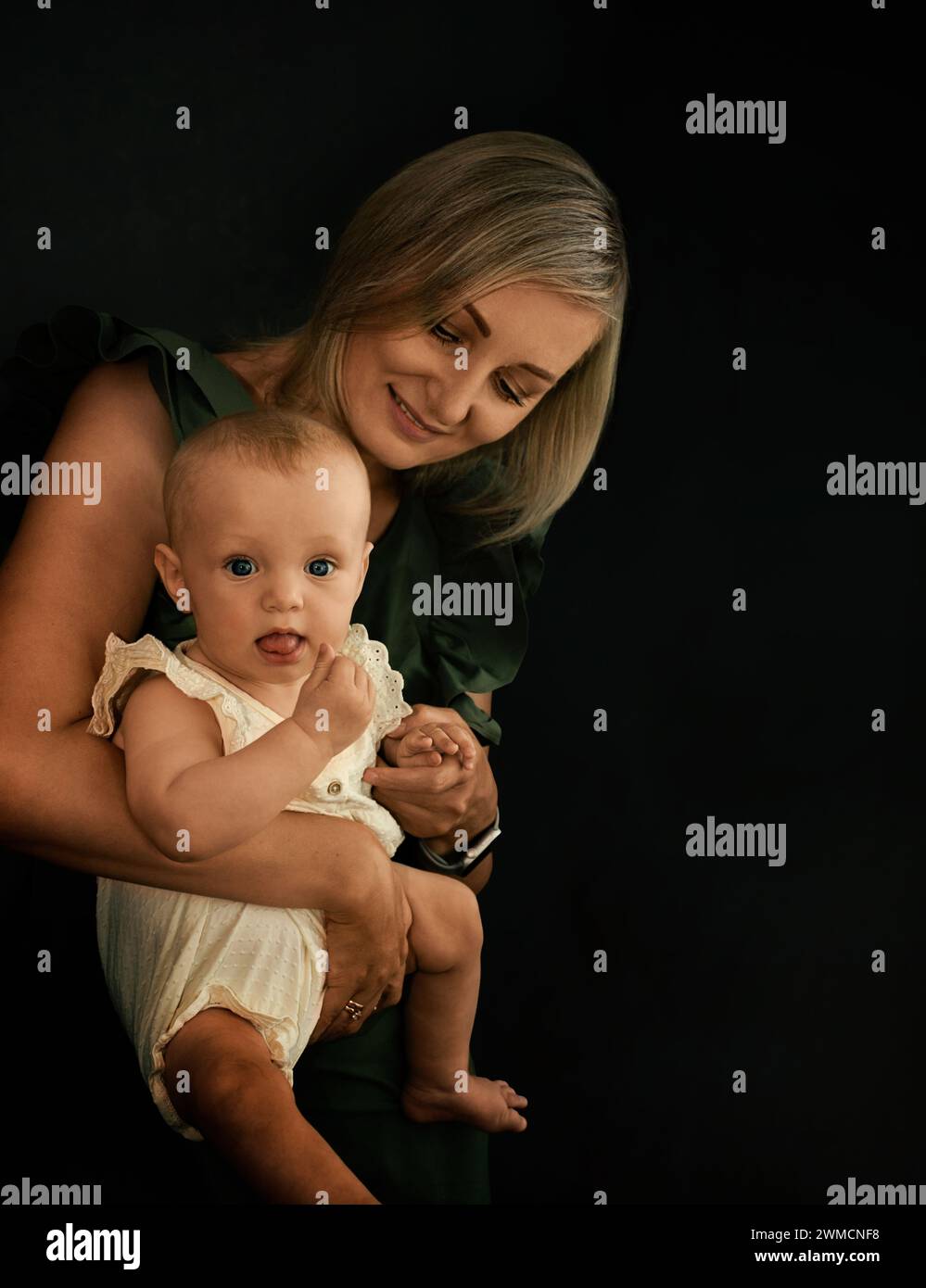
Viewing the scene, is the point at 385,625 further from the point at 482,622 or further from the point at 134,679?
the point at 134,679

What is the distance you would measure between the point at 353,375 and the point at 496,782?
1.82 feet

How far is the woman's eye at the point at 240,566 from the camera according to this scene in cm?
145

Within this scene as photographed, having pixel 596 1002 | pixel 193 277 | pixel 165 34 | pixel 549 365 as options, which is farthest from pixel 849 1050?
pixel 165 34

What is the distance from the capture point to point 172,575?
1.48m

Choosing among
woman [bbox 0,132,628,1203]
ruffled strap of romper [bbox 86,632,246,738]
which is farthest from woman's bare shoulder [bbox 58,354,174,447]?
ruffled strap of romper [bbox 86,632,246,738]

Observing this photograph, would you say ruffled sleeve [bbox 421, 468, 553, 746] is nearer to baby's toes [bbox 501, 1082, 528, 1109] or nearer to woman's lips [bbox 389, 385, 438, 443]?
woman's lips [bbox 389, 385, 438, 443]

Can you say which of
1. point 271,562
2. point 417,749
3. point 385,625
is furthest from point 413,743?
point 271,562

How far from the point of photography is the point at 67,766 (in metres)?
1.48

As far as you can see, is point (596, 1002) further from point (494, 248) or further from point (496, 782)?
point (494, 248)

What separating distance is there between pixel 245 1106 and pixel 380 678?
19.6 inches

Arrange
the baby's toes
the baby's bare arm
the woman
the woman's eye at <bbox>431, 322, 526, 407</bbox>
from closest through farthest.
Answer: the baby's bare arm < the woman < the woman's eye at <bbox>431, 322, 526, 407</bbox> < the baby's toes

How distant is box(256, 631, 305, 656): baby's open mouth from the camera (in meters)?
1.47
